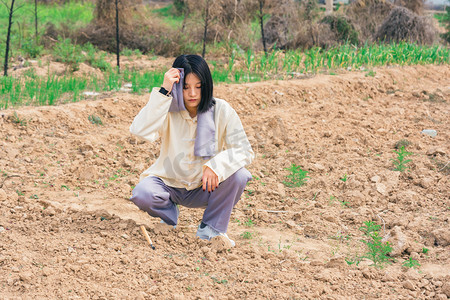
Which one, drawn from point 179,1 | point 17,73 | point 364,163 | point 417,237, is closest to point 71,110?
point 17,73

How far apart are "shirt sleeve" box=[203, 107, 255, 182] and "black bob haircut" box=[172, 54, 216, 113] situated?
7.6 inches

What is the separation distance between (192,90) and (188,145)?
38 cm

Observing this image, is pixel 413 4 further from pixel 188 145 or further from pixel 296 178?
pixel 188 145

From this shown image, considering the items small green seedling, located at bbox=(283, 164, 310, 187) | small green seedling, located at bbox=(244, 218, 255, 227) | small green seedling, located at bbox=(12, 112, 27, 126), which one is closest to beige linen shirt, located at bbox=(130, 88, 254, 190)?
small green seedling, located at bbox=(244, 218, 255, 227)

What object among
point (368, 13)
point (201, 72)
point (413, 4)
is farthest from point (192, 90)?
point (413, 4)

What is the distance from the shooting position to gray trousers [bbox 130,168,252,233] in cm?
304

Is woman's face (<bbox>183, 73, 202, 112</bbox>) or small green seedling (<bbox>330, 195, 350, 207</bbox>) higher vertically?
woman's face (<bbox>183, 73, 202, 112</bbox>)

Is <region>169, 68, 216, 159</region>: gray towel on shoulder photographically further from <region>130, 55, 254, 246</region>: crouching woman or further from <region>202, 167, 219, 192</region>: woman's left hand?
<region>202, 167, 219, 192</region>: woman's left hand

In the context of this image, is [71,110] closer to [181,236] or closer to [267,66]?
[181,236]

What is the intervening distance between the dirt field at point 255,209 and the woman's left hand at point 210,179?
1.34 ft

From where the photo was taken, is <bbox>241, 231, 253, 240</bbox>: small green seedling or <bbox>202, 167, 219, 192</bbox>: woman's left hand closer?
<bbox>202, 167, 219, 192</bbox>: woman's left hand

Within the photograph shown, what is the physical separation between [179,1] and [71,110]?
457 inches

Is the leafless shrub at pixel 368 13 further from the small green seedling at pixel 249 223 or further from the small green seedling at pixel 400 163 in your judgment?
the small green seedling at pixel 249 223

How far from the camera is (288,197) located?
14.0 feet
